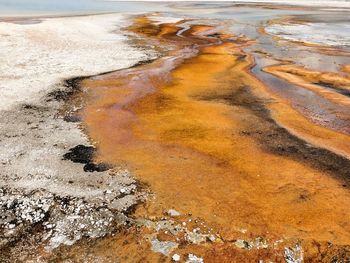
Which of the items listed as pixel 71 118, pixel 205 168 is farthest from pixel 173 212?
pixel 71 118

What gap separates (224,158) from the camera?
6574 mm

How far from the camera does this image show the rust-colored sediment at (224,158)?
483 centimetres

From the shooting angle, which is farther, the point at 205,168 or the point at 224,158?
the point at 224,158

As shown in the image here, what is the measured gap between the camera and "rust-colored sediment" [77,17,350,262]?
15.9 feet

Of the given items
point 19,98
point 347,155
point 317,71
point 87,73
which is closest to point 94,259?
point 347,155

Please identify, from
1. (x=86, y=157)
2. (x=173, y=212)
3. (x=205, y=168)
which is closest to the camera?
(x=173, y=212)

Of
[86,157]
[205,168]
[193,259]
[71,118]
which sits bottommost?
[193,259]

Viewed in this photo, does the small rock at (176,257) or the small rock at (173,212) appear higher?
the small rock at (173,212)

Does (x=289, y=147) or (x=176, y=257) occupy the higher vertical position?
(x=289, y=147)

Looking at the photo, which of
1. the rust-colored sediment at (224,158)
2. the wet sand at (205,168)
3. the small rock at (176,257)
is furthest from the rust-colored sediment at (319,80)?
the small rock at (176,257)

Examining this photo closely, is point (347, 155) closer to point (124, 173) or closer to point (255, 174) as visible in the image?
point (255, 174)

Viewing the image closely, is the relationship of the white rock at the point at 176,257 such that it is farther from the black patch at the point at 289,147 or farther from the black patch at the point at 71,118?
the black patch at the point at 71,118

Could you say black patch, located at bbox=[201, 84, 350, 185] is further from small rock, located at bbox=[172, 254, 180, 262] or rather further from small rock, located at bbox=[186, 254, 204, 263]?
small rock, located at bbox=[172, 254, 180, 262]

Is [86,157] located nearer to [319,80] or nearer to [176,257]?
[176,257]
